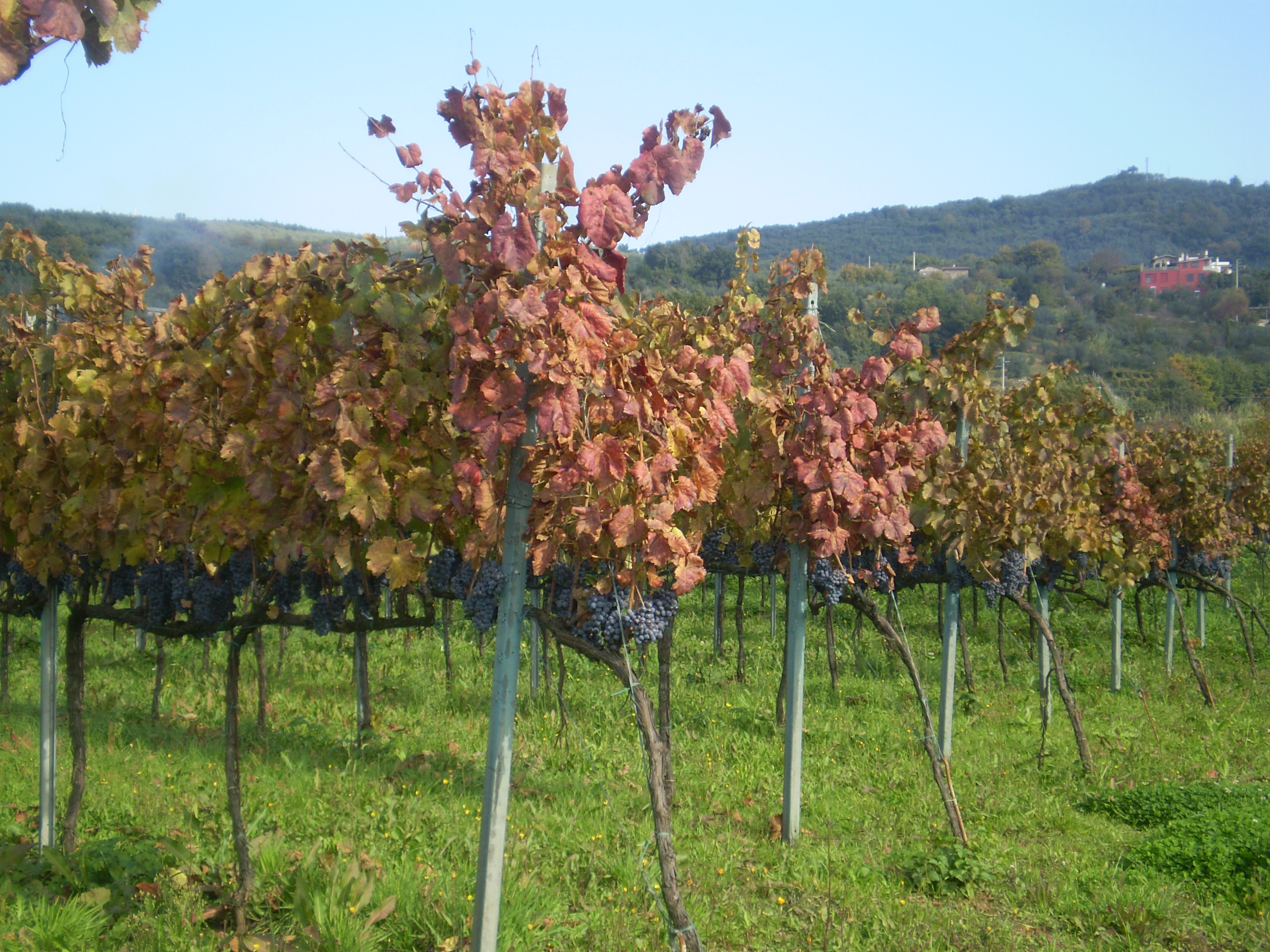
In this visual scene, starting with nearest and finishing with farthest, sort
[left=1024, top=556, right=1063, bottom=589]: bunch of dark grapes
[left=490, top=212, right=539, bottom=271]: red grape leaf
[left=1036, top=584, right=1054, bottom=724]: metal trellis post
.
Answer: [left=490, top=212, right=539, bottom=271]: red grape leaf < [left=1036, top=584, right=1054, bottom=724]: metal trellis post < [left=1024, top=556, right=1063, bottom=589]: bunch of dark grapes

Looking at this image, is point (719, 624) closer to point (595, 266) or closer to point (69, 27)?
point (595, 266)

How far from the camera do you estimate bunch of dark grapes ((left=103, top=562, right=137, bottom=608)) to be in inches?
182

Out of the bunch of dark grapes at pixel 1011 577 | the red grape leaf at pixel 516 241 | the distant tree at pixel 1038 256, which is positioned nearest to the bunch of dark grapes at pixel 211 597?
the red grape leaf at pixel 516 241

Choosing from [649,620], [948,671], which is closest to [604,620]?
[649,620]

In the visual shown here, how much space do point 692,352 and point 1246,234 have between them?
110381 millimetres

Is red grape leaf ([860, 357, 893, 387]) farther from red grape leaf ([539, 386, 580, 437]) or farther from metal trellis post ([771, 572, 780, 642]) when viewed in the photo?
metal trellis post ([771, 572, 780, 642])

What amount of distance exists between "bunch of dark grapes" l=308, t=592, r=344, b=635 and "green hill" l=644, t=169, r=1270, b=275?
7670 centimetres

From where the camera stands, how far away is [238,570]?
159 inches

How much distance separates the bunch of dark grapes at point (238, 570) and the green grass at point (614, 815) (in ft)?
3.84

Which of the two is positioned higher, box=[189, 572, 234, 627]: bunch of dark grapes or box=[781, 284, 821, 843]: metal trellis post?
box=[189, 572, 234, 627]: bunch of dark grapes

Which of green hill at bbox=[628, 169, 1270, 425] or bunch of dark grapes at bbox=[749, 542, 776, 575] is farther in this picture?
green hill at bbox=[628, 169, 1270, 425]

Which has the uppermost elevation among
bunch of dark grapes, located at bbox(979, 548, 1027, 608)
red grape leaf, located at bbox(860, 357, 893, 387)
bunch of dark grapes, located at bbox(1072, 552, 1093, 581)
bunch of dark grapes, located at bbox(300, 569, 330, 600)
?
red grape leaf, located at bbox(860, 357, 893, 387)

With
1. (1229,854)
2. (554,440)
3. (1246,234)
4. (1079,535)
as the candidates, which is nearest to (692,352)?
(554,440)

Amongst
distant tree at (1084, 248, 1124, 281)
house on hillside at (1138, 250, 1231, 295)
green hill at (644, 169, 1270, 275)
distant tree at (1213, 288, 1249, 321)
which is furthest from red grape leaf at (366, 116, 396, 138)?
distant tree at (1084, 248, 1124, 281)
